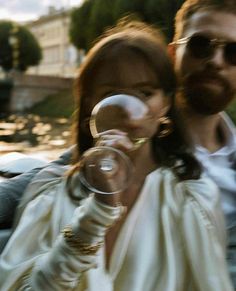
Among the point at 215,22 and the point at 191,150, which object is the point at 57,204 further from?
the point at 215,22

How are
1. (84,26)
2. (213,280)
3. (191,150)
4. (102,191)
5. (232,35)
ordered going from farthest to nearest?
(84,26), (232,35), (191,150), (213,280), (102,191)

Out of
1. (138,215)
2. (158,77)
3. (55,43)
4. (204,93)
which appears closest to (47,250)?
(138,215)

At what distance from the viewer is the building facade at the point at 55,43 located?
55.1m

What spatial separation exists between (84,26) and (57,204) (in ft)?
98.1

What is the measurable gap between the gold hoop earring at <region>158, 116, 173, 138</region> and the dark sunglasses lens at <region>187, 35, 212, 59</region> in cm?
35

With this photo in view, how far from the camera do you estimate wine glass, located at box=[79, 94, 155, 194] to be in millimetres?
1081

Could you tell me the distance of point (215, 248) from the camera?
129cm

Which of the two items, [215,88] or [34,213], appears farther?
[215,88]

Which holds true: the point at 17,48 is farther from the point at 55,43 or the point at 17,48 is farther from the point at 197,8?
the point at 197,8

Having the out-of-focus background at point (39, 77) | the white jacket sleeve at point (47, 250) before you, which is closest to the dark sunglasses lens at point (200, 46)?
the white jacket sleeve at point (47, 250)

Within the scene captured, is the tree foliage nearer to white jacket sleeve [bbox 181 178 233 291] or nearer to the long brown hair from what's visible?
the long brown hair

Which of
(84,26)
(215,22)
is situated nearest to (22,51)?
(84,26)

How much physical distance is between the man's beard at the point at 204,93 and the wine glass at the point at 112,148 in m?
0.54

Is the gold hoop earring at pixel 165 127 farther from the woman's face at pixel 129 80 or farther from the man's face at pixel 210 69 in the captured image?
the man's face at pixel 210 69
